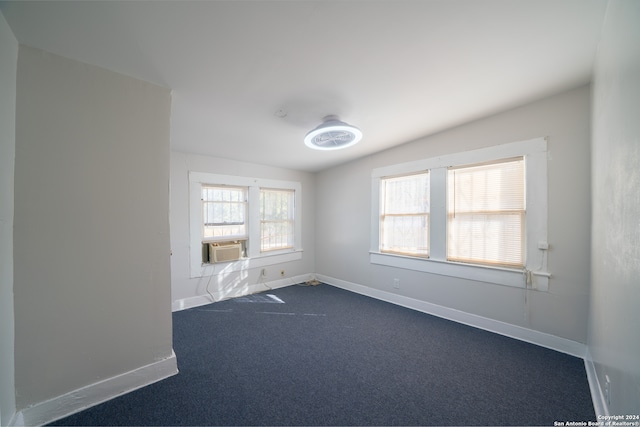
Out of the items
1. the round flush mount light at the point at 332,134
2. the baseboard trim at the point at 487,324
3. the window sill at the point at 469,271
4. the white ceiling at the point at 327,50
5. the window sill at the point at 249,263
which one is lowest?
Answer: the baseboard trim at the point at 487,324

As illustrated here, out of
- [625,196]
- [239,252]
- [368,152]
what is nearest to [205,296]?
[239,252]

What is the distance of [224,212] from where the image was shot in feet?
12.6

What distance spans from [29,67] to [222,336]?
261 cm

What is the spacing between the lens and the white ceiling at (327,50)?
124 cm

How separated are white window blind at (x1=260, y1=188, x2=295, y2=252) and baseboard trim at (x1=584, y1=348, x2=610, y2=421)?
395 centimetres

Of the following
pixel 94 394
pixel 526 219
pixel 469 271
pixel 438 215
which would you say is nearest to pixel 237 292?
pixel 94 394

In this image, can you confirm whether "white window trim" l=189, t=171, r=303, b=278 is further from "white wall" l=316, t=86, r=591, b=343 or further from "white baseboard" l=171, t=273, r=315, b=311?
"white wall" l=316, t=86, r=591, b=343

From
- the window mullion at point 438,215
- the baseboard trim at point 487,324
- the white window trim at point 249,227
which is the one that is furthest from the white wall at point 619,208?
the white window trim at point 249,227

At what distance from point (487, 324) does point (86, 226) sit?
12.6 ft

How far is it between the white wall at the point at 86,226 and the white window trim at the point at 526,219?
295 centimetres

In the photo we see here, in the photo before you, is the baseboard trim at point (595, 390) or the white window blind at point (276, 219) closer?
the baseboard trim at point (595, 390)

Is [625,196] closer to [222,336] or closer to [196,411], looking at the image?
[196,411]

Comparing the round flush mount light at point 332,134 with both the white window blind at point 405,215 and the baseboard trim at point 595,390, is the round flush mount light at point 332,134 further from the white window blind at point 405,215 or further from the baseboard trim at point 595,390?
the baseboard trim at point 595,390

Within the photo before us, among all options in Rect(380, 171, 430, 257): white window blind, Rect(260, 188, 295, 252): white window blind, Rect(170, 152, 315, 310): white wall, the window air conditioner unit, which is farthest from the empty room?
Rect(260, 188, 295, 252): white window blind
